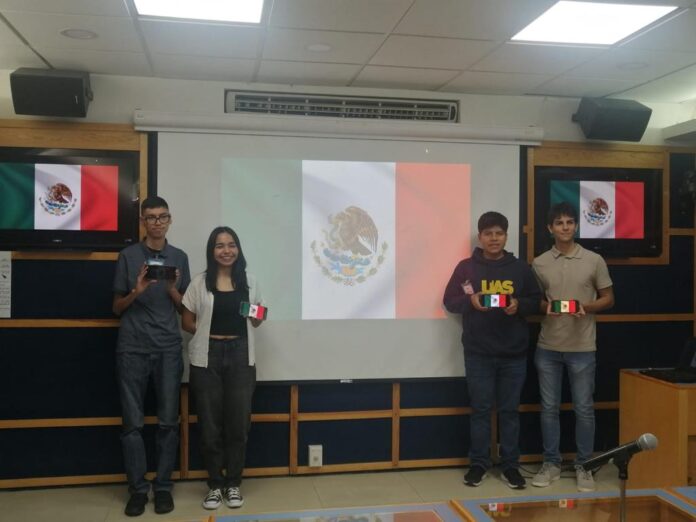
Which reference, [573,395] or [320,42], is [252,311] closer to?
[320,42]

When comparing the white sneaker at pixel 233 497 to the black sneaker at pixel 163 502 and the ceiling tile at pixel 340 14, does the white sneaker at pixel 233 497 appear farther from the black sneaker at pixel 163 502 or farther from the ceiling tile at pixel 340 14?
the ceiling tile at pixel 340 14

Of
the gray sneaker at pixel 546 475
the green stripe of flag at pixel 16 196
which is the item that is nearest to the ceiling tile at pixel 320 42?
the green stripe of flag at pixel 16 196

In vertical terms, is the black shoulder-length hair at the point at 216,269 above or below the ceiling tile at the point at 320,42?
below

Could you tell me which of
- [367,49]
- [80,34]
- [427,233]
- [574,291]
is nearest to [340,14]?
[367,49]

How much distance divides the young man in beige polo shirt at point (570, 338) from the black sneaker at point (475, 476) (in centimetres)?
34

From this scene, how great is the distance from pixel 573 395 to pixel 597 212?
133cm

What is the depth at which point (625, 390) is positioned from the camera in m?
4.05

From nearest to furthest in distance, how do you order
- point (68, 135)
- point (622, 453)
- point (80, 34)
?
point (622, 453), point (80, 34), point (68, 135)

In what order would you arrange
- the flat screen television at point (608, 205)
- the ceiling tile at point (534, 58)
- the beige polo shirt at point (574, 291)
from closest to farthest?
the ceiling tile at point (534, 58), the beige polo shirt at point (574, 291), the flat screen television at point (608, 205)

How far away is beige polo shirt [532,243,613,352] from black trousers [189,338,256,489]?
1875 mm

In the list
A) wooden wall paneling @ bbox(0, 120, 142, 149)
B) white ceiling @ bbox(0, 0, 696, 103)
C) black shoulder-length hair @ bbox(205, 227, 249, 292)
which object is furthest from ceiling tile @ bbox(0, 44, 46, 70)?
black shoulder-length hair @ bbox(205, 227, 249, 292)

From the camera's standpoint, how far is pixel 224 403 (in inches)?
140

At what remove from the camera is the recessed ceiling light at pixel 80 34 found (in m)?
3.09

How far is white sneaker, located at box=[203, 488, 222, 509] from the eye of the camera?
3492mm
